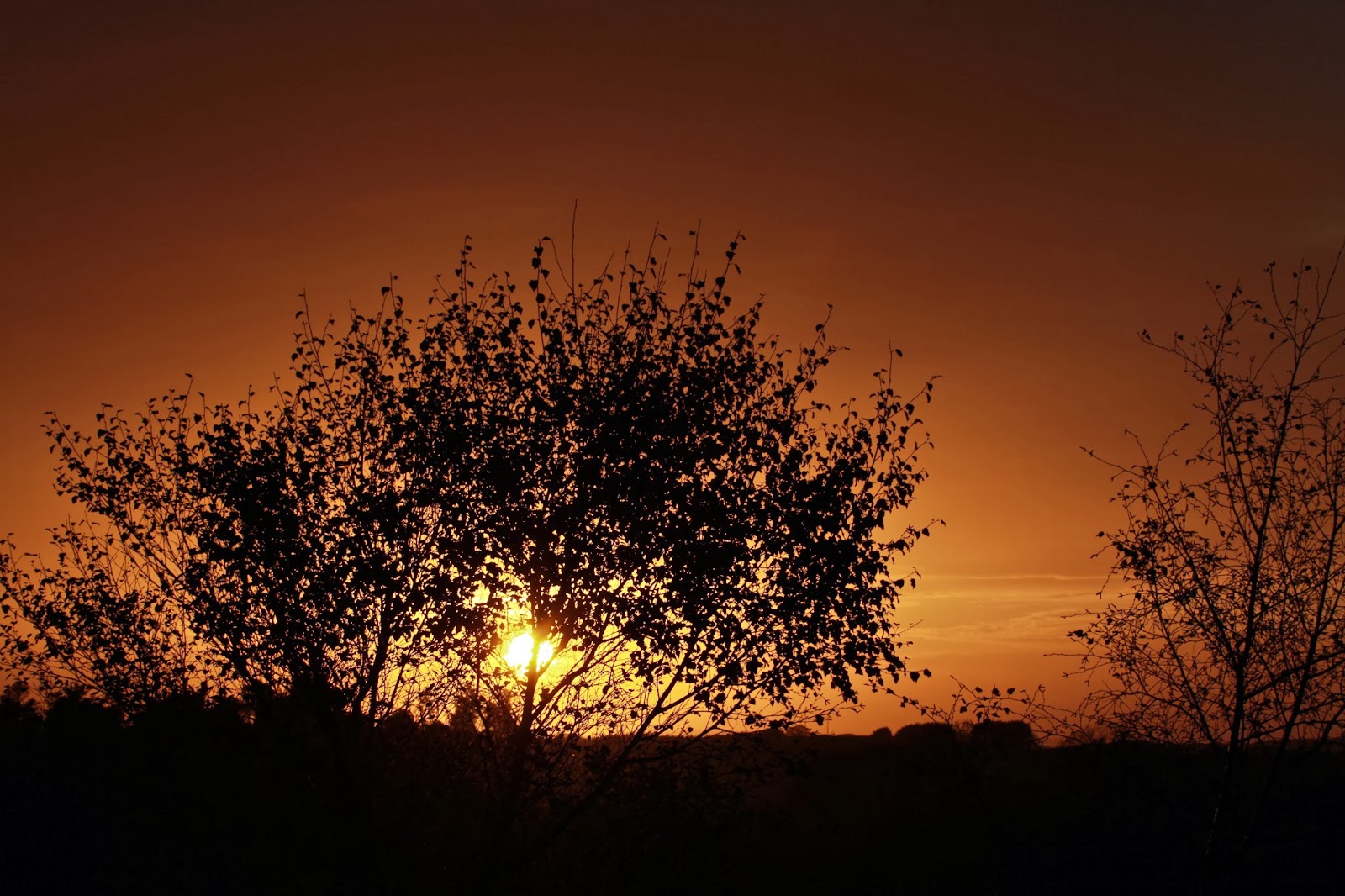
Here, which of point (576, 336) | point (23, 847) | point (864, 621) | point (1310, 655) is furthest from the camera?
point (23, 847)

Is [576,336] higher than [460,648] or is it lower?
higher

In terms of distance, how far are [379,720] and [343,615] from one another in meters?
1.79

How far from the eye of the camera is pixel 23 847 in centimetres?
2375

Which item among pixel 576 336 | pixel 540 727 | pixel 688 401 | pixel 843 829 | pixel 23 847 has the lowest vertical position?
pixel 843 829

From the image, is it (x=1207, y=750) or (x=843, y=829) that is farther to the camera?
(x=843, y=829)

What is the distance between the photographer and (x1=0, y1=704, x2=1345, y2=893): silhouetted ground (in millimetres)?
14430

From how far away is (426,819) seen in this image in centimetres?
1684

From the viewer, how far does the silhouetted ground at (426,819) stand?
14.4 m

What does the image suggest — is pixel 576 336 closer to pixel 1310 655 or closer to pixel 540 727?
pixel 540 727

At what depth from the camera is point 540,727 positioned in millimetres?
15820

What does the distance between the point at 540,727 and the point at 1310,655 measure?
35.9 ft

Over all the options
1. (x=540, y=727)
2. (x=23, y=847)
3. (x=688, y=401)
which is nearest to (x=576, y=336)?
(x=688, y=401)

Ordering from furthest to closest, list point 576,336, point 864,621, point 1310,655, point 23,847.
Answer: point 23,847, point 576,336, point 864,621, point 1310,655

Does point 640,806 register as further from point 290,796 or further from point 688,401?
point 688,401
